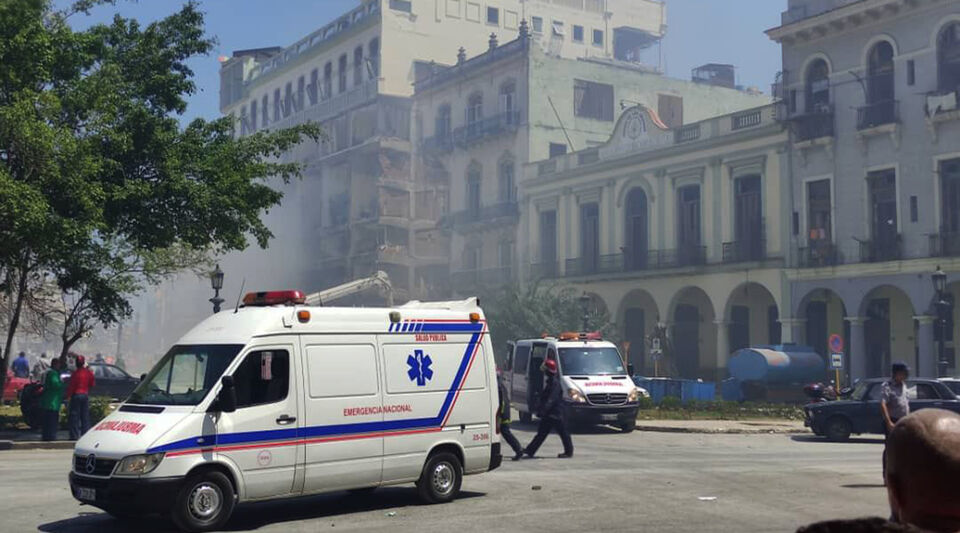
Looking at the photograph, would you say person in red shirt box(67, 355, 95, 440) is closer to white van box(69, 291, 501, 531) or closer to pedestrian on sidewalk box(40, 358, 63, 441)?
pedestrian on sidewalk box(40, 358, 63, 441)

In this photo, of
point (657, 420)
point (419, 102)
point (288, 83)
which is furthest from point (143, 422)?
point (288, 83)

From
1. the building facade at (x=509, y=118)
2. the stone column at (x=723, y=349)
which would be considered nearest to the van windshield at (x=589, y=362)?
the stone column at (x=723, y=349)

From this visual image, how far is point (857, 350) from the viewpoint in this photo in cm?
3975

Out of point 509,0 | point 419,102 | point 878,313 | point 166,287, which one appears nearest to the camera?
point 878,313

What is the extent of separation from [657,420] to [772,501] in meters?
16.0

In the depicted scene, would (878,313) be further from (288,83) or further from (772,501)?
(288,83)

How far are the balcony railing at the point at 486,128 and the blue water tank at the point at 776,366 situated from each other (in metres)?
25.1

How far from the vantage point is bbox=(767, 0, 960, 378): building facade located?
121 ft

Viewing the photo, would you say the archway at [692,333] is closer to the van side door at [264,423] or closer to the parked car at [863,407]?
the parked car at [863,407]

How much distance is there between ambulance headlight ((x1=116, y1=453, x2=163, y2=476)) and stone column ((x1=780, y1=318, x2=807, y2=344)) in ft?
114

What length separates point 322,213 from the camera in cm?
7681

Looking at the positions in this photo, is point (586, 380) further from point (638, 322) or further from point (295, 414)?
point (638, 322)

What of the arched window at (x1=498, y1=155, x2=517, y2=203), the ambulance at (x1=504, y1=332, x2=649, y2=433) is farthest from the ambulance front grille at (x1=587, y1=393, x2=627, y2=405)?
the arched window at (x1=498, y1=155, x2=517, y2=203)

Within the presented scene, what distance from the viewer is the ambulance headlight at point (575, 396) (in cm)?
2433
